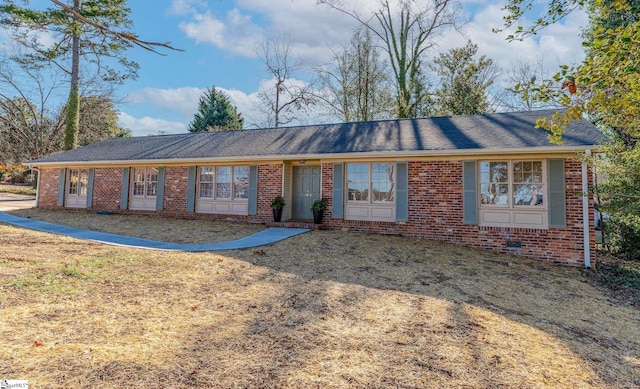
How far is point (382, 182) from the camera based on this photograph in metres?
9.68

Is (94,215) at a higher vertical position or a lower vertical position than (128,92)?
lower

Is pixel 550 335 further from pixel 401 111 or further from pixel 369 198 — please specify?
pixel 401 111

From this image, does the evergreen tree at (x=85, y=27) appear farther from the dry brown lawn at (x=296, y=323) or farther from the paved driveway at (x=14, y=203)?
the paved driveway at (x=14, y=203)

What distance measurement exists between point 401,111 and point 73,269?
18.8m

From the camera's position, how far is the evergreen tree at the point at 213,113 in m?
30.8

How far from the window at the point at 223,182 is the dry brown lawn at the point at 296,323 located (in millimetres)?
4867

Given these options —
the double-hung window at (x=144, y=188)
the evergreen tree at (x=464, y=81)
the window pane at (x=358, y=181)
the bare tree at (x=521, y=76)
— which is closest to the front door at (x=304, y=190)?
the window pane at (x=358, y=181)

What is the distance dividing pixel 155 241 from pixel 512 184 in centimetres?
915

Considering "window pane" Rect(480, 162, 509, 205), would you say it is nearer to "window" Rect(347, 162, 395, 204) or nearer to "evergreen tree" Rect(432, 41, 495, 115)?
"window" Rect(347, 162, 395, 204)

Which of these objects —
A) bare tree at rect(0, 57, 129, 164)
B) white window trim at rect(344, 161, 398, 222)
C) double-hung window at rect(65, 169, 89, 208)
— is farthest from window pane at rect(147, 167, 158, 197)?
bare tree at rect(0, 57, 129, 164)

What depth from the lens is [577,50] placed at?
44.2ft

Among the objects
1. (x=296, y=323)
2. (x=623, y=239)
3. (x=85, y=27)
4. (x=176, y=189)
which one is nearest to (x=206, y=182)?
(x=176, y=189)

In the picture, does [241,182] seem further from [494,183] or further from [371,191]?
[494,183]

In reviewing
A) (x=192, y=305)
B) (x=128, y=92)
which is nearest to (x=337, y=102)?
(x=128, y=92)
